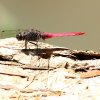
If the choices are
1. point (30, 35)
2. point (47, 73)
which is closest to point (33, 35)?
point (30, 35)

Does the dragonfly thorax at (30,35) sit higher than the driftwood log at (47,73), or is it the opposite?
the dragonfly thorax at (30,35)

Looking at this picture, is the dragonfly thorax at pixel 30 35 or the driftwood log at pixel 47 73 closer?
the driftwood log at pixel 47 73

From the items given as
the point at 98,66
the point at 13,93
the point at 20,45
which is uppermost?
the point at 20,45

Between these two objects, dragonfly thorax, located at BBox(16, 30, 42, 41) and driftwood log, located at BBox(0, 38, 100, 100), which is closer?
driftwood log, located at BBox(0, 38, 100, 100)

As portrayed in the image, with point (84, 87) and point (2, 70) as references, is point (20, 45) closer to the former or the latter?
point (2, 70)

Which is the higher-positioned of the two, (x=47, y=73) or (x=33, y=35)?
(x=33, y=35)

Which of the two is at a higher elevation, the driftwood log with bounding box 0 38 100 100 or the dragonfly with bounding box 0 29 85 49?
the dragonfly with bounding box 0 29 85 49

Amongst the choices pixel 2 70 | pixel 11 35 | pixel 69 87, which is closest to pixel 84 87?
pixel 69 87

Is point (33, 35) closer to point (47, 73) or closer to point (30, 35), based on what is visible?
point (30, 35)
